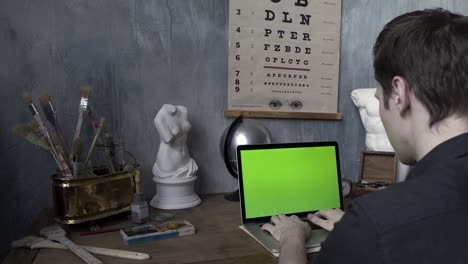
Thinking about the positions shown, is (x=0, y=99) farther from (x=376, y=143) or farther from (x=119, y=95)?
(x=376, y=143)

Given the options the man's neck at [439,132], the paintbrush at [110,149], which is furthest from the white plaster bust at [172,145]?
the man's neck at [439,132]

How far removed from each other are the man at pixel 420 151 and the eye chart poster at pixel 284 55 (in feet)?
2.30

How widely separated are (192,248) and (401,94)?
1.85ft

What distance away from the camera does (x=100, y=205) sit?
976 millimetres

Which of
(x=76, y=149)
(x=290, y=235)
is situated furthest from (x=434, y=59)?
(x=76, y=149)

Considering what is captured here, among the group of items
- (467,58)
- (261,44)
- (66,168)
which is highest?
(261,44)

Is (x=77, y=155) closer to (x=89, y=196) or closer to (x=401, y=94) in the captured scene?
(x=89, y=196)

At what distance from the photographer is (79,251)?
81cm

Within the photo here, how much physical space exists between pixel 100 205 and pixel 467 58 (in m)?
0.89

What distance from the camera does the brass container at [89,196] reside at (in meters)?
0.93

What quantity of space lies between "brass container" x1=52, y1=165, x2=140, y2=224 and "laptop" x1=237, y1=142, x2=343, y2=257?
0.34m

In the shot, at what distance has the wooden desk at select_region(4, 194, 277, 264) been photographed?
0.80 metres

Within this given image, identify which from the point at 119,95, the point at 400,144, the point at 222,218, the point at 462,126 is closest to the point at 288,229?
the point at 222,218

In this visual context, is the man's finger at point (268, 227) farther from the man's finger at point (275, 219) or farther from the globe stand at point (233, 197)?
the globe stand at point (233, 197)
